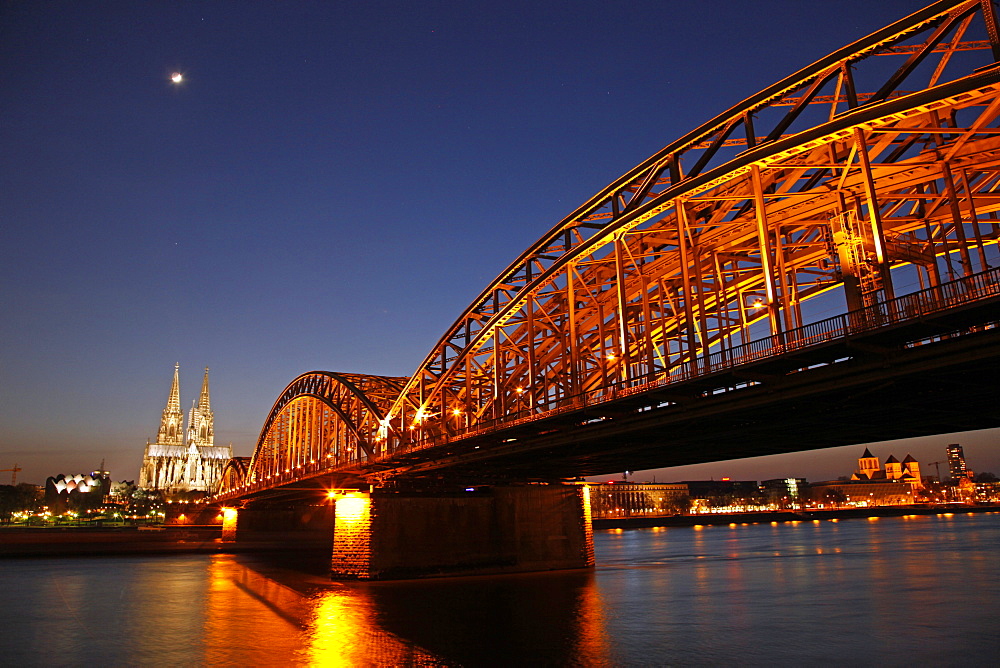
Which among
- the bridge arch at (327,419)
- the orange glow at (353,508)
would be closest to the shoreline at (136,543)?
the bridge arch at (327,419)

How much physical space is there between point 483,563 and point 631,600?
48.3ft

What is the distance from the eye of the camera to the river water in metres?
27.1

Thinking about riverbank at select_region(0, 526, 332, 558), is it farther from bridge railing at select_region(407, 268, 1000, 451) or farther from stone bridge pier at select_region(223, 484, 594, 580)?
bridge railing at select_region(407, 268, 1000, 451)

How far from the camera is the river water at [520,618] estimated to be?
27094 mm

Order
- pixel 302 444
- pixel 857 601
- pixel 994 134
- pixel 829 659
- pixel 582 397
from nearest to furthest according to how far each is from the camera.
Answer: pixel 994 134
pixel 829 659
pixel 582 397
pixel 857 601
pixel 302 444

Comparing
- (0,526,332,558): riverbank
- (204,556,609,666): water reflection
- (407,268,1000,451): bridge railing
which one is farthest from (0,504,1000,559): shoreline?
(407,268,1000,451): bridge railing

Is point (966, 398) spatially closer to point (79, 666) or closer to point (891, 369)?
point (891, 369)

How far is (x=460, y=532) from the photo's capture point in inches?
2116

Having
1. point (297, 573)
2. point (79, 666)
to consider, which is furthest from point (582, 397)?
point (297, 573)

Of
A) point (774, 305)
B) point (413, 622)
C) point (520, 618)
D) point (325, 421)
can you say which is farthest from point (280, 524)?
point (774, 305)

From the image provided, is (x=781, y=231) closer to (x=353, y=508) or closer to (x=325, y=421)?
(x=353, y=508)

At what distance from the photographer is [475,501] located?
5453 cm

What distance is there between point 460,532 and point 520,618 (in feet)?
63.8

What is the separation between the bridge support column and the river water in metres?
2.03
